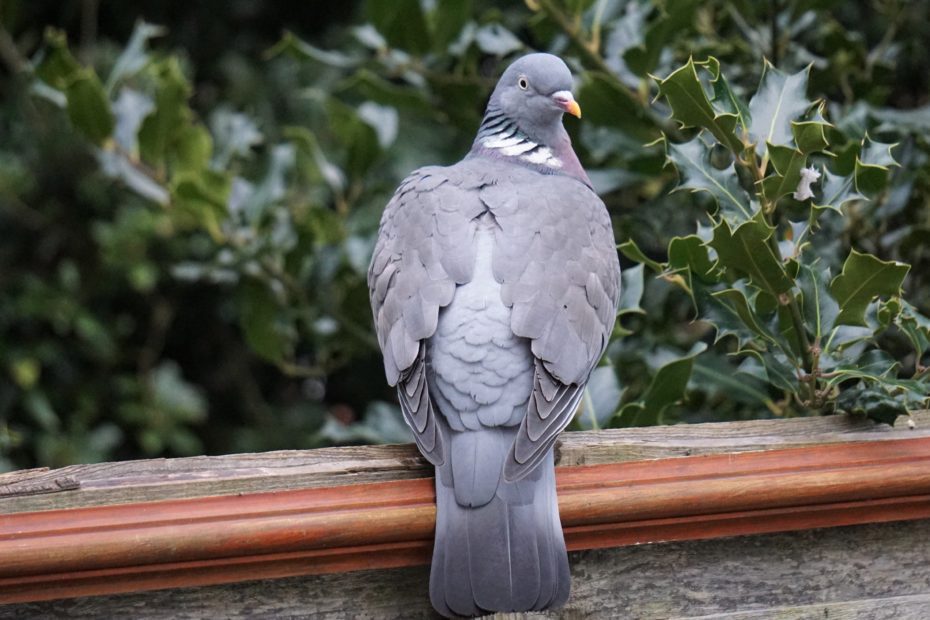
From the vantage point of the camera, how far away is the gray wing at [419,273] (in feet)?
5.42

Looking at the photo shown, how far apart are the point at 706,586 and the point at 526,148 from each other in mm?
1125

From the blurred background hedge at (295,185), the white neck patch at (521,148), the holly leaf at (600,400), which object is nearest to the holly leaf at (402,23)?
the blurred background hedge at (295,185)

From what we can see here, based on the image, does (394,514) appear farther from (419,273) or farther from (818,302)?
(818,302)

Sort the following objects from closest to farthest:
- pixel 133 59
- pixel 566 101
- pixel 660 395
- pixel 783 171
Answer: pixel 783 171, pixel 660 395, pixel 566 101, pixel 133 59

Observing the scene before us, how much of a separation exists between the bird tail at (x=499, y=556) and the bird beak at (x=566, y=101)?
102 cm

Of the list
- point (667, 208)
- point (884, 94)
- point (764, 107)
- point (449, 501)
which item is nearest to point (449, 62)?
point (667, 208)

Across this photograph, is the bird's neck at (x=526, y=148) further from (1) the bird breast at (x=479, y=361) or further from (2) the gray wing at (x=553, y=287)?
(1) the bird breast at (x=479, y=361)

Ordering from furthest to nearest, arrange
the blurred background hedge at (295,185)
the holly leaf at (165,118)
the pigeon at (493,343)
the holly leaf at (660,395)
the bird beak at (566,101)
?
the holly leaf at (165,118) < the blurred background hedge at (295,185) < the bird beak at (566,101) < the holly leaf at (660,395) < the pigeon at (493,343)

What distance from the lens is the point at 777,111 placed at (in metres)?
1.72

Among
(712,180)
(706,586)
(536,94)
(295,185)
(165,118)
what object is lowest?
(295,185)

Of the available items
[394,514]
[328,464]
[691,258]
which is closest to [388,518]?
[394,514]

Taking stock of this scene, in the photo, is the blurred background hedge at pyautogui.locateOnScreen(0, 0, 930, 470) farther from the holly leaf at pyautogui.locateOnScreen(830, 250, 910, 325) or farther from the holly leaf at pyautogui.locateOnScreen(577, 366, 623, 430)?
the holly leaf at pyautogui.locateOnScreen(830, 250, 910, 325)

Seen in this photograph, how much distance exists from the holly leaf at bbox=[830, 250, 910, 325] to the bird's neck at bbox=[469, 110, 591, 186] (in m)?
0.79

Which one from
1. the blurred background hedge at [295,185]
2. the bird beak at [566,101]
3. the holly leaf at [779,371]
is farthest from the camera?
the blurred background hedge at [295,185]
